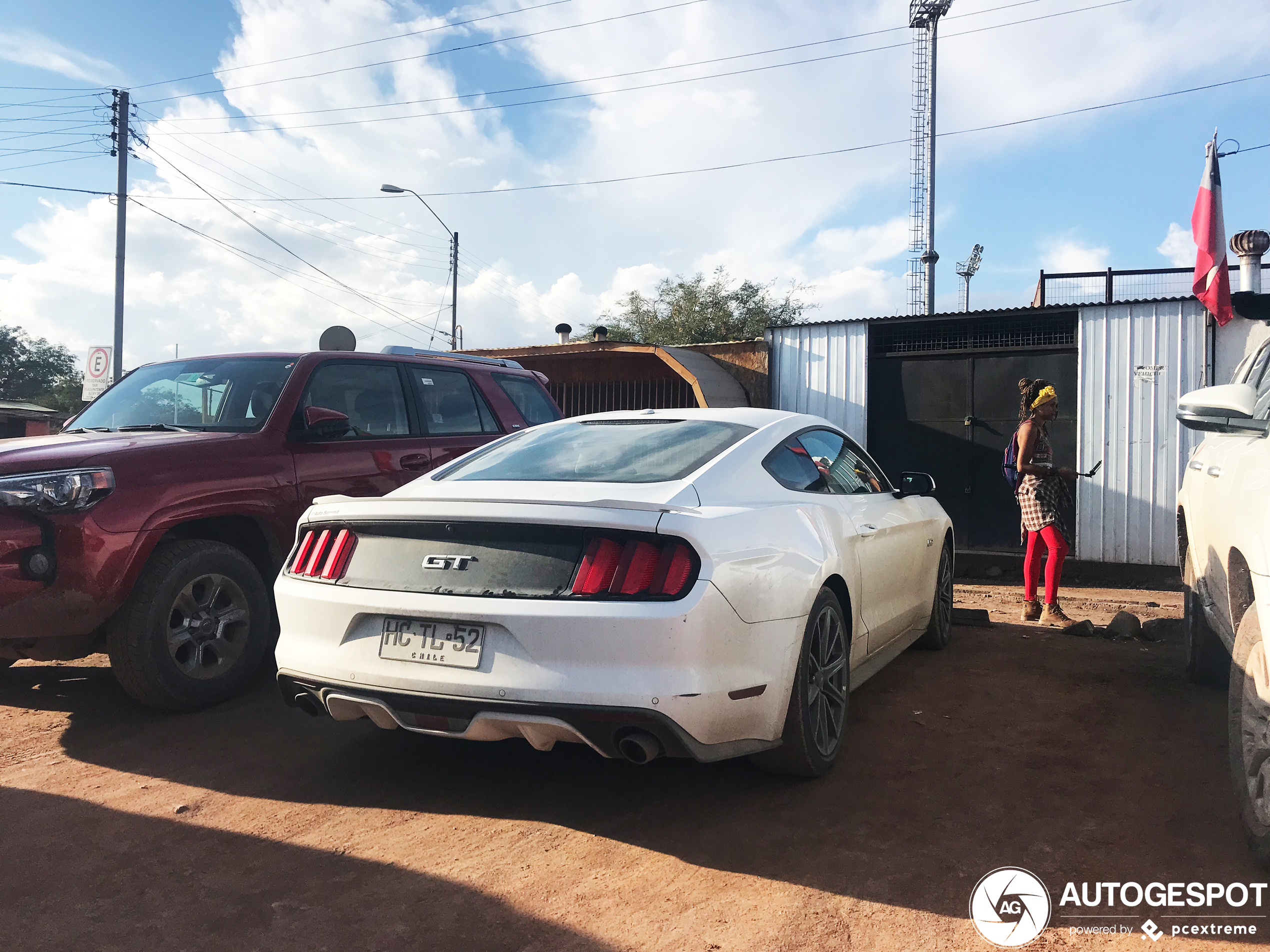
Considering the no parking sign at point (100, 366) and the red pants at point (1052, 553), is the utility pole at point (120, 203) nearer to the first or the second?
the no parking sign at point (100, 366)

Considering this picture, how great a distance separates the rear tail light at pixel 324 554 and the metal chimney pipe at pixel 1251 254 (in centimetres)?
1114

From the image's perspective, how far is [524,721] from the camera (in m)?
2.90

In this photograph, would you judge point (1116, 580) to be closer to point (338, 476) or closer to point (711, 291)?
point (338, 476)

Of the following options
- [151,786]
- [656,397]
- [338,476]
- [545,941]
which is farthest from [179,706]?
[656,397]

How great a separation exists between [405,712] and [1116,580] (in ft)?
33.2

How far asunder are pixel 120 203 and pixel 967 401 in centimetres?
1757

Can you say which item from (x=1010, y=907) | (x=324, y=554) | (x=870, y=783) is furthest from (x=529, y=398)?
(x=1010, y=907)

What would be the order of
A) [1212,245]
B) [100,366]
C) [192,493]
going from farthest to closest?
1. [100,366]
2. [1212,245]
3. [192,493]

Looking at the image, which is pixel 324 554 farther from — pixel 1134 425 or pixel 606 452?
pixel 1134 425

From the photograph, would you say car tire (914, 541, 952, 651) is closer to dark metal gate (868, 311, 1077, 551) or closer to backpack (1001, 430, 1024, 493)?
backpack (1001, 430, 1024, 493)

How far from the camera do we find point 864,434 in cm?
1241

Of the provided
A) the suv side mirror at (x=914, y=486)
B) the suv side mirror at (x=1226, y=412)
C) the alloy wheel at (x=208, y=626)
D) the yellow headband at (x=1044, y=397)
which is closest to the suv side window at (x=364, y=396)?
the alloy wheel at (x=208, y=626)

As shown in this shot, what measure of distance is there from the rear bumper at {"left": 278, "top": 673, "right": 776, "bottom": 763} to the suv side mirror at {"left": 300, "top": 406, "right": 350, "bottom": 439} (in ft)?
7.04

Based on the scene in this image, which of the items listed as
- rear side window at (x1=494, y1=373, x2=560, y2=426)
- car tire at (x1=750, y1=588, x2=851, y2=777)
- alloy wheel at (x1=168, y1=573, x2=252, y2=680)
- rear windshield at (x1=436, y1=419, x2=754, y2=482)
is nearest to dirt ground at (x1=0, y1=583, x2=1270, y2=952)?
car tire at (x1=750, y1=588, x2=851, y2=777)
